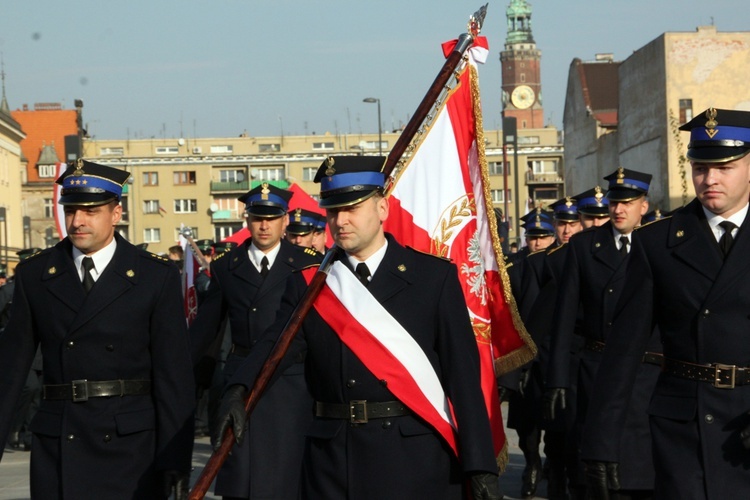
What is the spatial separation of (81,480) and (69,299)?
2.85 ft

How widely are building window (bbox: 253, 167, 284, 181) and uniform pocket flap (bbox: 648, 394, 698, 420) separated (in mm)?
115052

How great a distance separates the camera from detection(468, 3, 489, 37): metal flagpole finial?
9172 mm

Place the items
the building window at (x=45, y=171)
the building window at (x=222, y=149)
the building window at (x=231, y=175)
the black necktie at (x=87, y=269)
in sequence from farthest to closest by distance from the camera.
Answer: the building window at (x=222, y=149) → the building window at (x=45, y=171) → the building window at (x=231, y=175) → the black necktie at (x=87, y=269)

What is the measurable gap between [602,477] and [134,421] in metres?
2.23

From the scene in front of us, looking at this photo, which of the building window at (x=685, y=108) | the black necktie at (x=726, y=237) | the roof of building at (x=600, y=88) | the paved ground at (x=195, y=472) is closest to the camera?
the black necktie at (x=726, y=237)

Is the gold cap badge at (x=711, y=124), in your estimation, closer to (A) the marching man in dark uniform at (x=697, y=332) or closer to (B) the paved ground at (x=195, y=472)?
(A) the marching man in dark uniform at (x=697, y=332)

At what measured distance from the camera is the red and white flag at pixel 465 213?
30.2ft

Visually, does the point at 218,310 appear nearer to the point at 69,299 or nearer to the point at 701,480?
the point at 69,299

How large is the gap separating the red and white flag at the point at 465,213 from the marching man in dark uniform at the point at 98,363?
7.97ft

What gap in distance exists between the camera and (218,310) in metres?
10.7

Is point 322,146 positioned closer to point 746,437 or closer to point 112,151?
point 112,151

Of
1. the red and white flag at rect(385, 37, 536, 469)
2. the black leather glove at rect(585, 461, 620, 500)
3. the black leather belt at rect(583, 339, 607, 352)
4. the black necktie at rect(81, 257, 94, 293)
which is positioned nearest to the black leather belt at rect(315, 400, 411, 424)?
the black leather glove at rect(585, 461, 620, 500)

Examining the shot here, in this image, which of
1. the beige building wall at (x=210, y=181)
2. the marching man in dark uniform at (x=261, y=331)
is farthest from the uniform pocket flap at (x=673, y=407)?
the beige building wall at (x=210, y=181)

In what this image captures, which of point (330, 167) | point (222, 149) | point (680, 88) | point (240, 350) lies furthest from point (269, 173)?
point (330, 167)
